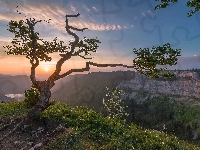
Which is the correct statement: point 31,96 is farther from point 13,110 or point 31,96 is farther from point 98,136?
point 98,136

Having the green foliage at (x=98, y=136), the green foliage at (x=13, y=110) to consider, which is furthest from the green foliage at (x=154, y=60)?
the green foliage at (x=13, y=110)

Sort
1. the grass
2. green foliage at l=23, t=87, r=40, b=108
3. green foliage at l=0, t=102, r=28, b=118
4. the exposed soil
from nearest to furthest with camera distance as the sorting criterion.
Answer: the grass < the exposed soil < green foliage at l=0, t=102, r=28, b=118 < green foliage at l=23, t=87, r=40, b=108

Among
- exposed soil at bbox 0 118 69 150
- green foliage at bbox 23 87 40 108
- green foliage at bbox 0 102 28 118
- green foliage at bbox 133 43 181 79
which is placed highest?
green foliage at bbox 133 43 181 79

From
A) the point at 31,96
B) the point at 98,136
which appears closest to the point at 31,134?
the point at 98,136

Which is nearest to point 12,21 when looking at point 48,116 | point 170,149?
point 48,116

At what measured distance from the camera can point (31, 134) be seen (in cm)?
1559

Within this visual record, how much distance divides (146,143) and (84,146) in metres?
4.09

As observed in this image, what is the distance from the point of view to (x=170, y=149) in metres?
14.5

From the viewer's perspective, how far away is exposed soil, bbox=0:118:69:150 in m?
14.2

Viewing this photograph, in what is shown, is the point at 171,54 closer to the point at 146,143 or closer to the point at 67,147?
the point at 146,143

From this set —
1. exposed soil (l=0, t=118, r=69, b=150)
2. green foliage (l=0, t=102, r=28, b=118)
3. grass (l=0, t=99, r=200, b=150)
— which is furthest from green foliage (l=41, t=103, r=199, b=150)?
green foliage (l=0, t=102, r=28, b=118)

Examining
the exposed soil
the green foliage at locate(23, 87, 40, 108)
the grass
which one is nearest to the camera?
the grass

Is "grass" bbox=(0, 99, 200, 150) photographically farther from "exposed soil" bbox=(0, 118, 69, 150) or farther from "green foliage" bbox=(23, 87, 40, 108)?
"green foliage" bbox=(23, 87, 40, 108)

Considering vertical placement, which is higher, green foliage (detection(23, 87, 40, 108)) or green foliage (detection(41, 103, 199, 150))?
green foliage (detection(23, 87, 40, 108))
